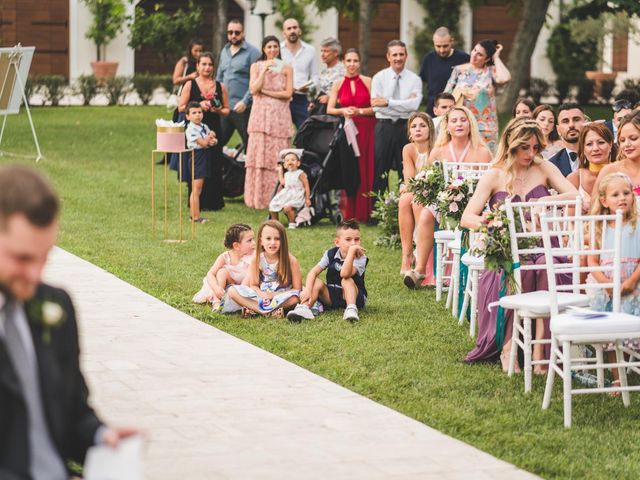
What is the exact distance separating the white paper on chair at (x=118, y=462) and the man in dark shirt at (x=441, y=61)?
40.9 feet

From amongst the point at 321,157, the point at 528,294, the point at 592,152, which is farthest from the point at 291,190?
A: the point at 528,294

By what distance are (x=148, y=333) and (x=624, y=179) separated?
3194mm

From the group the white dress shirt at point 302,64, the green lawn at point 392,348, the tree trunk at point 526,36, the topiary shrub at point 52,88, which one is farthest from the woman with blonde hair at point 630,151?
the topiary shrub at point 52,88

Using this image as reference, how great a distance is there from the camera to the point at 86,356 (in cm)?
810

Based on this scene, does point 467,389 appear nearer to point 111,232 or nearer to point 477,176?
point 477,176

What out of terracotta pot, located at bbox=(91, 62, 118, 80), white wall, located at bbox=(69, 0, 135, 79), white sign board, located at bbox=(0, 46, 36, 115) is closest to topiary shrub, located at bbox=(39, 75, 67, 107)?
terracotta pot, located at bbox=(91, 62, 118, 80)

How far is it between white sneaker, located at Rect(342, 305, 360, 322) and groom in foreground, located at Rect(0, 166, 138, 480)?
602cm

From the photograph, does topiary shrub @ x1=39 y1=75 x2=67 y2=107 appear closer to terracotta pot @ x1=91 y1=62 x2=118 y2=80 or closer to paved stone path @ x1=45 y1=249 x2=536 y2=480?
terracotta pot @ x1=91 y1=62 x2=118 y2=80

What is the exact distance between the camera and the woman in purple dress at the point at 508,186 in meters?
8.33

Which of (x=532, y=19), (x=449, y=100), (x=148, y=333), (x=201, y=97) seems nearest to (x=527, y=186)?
(x=148, y=333)

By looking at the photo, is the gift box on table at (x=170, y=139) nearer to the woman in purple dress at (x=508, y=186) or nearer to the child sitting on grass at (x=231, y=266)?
the child sitting on grass at (x=231, y=266)

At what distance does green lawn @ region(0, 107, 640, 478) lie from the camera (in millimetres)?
6500

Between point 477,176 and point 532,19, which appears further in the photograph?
point 532,19

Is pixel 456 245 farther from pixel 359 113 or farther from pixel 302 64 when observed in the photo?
pixel 302 64
